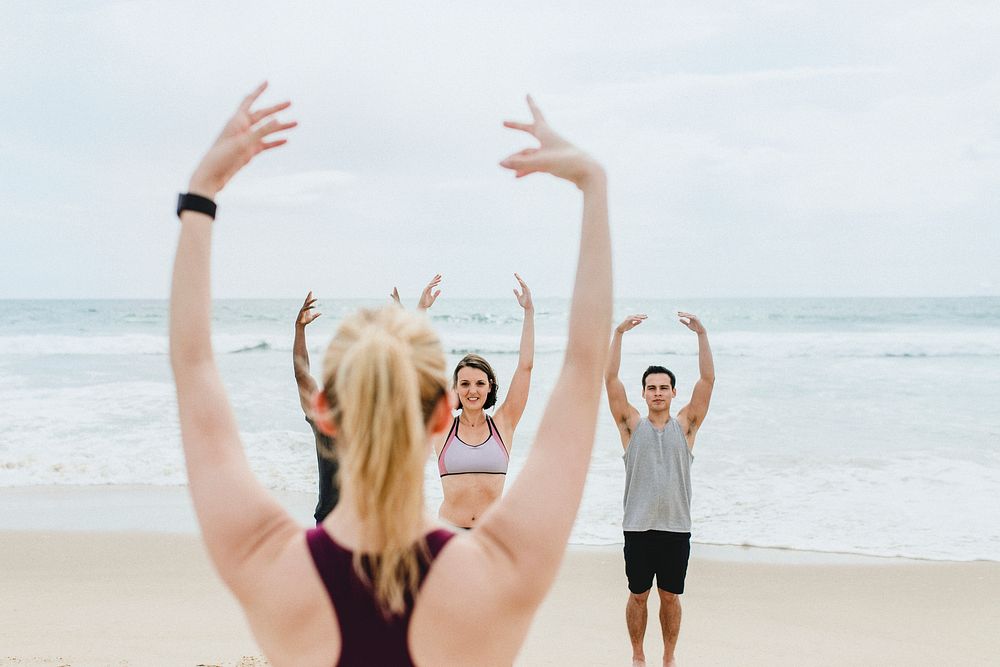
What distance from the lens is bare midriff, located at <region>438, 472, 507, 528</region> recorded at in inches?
222

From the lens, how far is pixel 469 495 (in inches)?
223

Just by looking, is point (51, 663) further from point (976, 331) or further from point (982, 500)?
point (976, 331)

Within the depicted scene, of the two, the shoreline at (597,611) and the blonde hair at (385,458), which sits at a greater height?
the blonde hair at (385,458)

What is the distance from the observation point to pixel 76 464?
1305 centimetres

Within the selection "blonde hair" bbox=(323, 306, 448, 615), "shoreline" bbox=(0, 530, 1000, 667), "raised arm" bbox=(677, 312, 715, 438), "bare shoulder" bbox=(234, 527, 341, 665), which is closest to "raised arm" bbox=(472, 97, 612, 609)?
"blonde hair" bbox=(323, 306, 448, 615)

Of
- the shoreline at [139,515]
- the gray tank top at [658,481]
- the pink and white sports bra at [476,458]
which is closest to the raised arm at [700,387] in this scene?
the gray tank top at [658,481]

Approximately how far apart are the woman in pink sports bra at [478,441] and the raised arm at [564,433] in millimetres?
4181

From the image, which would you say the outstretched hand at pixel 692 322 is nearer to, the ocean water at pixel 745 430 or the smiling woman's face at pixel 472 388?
the smiling woman's face at pixel 472 388

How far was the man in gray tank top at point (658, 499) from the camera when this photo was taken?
6109 mm

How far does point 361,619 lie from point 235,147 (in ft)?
2.55

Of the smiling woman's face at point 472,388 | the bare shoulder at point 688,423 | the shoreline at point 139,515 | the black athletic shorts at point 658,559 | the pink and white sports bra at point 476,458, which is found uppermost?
the smiling woman's face at point 472,388

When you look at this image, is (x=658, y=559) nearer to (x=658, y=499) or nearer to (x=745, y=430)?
(x=658, y=499)

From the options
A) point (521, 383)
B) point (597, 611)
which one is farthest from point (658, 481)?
point (597, 611)

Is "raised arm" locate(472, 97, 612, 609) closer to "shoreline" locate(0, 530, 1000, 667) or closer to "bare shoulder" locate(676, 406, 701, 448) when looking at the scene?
"bare shoulder" locate(676, 406, 701, 448)
